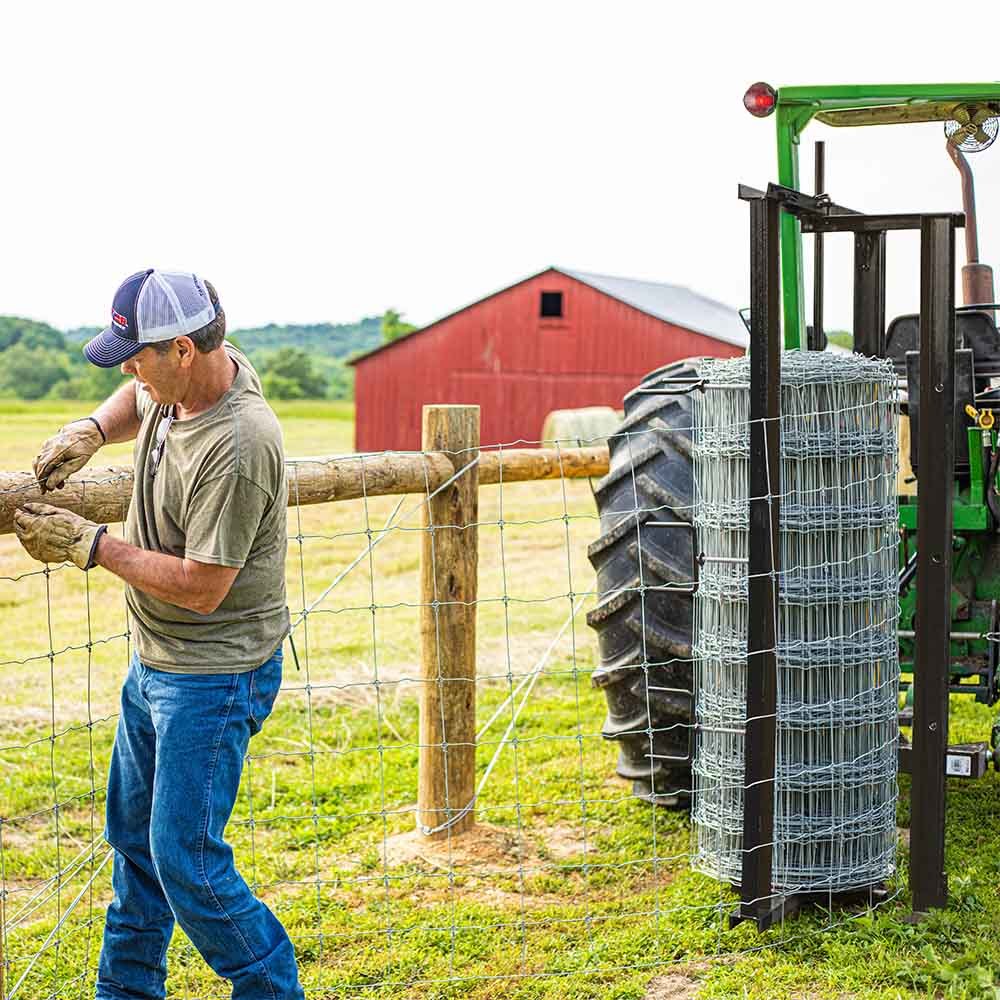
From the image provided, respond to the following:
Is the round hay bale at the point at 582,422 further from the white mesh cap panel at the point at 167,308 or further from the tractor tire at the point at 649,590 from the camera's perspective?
the white mesh cap panel at the point at 167,308

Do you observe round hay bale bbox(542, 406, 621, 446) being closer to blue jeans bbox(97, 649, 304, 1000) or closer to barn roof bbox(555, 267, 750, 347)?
barn roof bbox(555, 267, 750, 347)

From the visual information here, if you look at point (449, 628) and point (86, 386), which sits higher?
point (86, 386)

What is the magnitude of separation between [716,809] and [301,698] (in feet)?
11.8

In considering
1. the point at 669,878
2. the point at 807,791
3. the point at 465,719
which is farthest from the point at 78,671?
the point at 807,791

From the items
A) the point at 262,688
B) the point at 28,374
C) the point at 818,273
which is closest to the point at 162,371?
the point at 262,688

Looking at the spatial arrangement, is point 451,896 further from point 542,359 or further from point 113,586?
point 542,359

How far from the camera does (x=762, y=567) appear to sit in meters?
4.05

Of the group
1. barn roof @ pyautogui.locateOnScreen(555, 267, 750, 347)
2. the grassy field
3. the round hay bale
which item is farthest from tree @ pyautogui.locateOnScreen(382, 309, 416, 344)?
the grassy field

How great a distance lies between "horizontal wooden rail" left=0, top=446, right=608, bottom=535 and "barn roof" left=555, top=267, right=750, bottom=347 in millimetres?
24112

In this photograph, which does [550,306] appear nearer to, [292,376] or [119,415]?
[119,415]

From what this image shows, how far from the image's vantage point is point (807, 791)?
4191 mm

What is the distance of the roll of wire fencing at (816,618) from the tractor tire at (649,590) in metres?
0.55

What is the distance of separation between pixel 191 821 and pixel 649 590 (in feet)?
7.27

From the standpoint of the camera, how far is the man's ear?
3.11 meters
